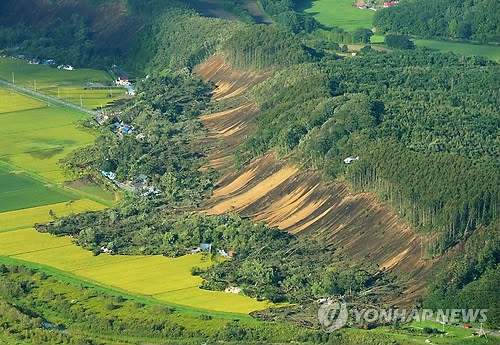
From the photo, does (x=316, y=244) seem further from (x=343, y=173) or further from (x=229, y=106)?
(x=229, y=106)

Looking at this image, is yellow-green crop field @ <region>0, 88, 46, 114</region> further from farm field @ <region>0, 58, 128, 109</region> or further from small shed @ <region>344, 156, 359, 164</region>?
small shed @ <region>344, 156, 359, 164</region>

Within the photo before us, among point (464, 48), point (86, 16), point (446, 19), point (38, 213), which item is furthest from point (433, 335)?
point (86, 16)

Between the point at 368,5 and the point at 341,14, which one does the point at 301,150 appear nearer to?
the point at 341,14

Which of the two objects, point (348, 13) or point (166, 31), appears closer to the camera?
point (166, 31)

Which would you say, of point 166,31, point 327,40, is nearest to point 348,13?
point 327,40

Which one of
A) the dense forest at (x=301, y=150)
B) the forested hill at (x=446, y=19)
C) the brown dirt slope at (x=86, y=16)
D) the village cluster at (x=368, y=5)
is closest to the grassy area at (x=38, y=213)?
the dense forest at (x=301, y=150)

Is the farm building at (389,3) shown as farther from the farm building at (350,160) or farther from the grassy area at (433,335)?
the grassy area at (433,335)
